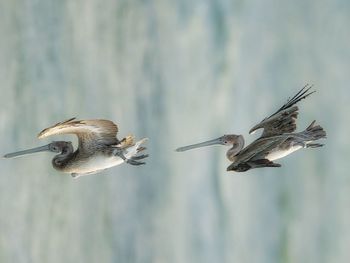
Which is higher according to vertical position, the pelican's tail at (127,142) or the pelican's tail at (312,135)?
the pelican's tail at (127,142)

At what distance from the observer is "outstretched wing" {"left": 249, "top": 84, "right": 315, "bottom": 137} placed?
35.4m

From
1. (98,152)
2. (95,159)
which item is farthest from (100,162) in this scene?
(98,152)

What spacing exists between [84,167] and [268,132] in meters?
6.85

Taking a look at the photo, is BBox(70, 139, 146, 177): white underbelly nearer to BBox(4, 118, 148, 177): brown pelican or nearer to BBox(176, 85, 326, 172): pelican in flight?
BBox(4, 118, 148, 177): brown pelican

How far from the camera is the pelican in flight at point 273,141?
107 feet

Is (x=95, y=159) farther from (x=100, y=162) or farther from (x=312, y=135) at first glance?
(x=312, y=135)

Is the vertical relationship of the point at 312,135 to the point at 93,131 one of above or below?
below

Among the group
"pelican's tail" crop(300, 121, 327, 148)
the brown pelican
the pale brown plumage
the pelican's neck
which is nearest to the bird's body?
the brown pelican

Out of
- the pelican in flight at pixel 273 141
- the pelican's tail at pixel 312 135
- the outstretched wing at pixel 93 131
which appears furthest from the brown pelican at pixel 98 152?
the pelican's tail at pixel 312 135

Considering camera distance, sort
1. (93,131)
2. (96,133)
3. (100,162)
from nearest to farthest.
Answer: (93,131), (96,133), (100,162)

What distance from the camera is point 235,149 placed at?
1371 inches

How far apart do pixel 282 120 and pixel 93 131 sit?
7297mm

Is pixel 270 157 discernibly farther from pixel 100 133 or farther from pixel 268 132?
pixel 100 133

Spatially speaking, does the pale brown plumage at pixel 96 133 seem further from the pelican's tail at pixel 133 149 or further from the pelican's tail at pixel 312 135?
the pelican's tail at pixel 312 135
